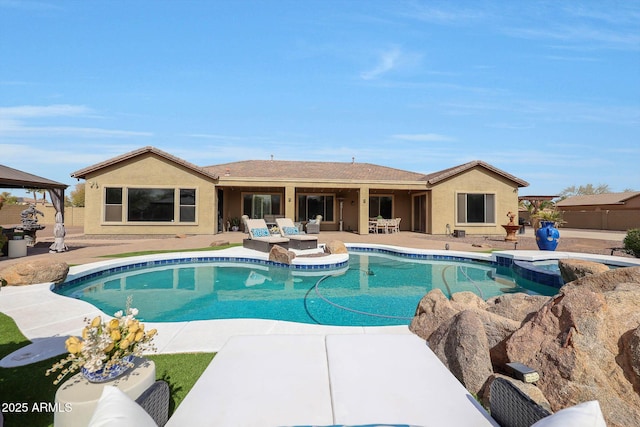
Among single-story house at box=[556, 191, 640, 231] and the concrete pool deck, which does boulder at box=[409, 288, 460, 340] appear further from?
single-story house at box=[556, 191, 640, 231]

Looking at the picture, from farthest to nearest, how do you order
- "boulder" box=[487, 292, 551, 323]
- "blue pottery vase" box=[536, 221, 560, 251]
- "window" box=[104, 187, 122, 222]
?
"window" box=[104, 187, 122, 222] < "blue pottery vase" box=[536, 221, 560, 251] < "boulder" box=[487, 292, 551, 323]

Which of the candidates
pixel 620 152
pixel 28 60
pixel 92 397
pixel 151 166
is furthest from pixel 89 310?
pixel 620 152

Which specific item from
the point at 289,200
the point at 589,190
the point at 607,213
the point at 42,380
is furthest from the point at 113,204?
the point at 589,190

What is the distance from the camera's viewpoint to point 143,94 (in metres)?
14.8

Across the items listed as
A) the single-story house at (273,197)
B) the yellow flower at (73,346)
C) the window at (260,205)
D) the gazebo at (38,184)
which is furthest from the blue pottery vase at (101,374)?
the window at (260,205)

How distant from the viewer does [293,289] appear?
8.09 metres

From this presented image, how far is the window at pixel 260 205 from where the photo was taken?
21.3 metres

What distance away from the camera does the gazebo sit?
10.1m

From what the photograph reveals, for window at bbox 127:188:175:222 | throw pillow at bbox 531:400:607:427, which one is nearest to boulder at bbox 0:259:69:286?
throw pillow at bbox 531:400:607:427

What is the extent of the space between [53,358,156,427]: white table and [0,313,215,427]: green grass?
600mm

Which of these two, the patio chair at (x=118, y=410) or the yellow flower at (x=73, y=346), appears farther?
the yellow flower at (x=73, y=346)

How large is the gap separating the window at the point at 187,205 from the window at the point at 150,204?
49cm

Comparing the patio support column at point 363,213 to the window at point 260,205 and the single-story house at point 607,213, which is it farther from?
the single-story house at point 607,213

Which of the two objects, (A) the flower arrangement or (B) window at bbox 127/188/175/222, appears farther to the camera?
(B) window at bbox 127/188/175/222
